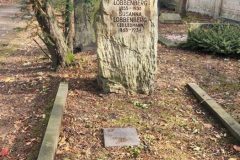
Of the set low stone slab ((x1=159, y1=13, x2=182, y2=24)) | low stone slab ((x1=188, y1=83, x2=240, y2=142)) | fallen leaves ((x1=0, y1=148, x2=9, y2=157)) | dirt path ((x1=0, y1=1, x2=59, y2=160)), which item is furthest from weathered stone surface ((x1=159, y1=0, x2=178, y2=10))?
fallen leaves ((x1=0, y1=148, x2=9, y2=157))

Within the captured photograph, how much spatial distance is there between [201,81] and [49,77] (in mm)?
2681

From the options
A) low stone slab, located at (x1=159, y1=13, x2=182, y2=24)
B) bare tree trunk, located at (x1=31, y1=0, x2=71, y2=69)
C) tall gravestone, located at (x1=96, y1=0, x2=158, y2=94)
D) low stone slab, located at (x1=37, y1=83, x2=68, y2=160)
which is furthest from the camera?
low stone slab, located at (x1=159, y1=13, x2=182, y2=24)

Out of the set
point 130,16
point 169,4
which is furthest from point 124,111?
point 169,4

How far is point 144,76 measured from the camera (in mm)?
5801

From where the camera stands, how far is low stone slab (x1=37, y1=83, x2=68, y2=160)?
12.7 feet

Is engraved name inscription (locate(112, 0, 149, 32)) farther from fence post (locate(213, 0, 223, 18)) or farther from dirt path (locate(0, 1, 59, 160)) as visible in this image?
fence post (locate(213, 0, 223, 18))

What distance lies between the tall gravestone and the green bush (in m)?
2.88

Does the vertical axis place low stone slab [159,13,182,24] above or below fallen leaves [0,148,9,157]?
below

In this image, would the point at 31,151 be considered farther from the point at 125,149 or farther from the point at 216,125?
the point at 216,125

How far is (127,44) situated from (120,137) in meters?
1.67

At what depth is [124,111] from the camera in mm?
5230

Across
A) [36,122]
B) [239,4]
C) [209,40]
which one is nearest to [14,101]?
[36,122]

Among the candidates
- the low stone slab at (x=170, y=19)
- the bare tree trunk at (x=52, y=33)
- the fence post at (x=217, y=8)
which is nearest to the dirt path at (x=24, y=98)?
the bare tree trunk at (x=52, y=33)

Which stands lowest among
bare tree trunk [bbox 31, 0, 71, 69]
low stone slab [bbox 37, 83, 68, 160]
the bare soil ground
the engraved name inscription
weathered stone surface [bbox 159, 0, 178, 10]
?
weathered stone surface [bbox 159, 0, 178, 10]
